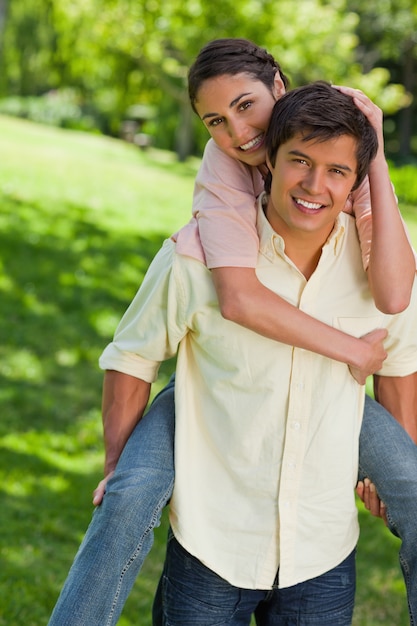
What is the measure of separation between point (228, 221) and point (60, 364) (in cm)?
435

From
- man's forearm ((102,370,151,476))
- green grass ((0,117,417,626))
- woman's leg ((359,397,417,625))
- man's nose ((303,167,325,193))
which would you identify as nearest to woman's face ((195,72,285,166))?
man's nose ((303,167,325,193))

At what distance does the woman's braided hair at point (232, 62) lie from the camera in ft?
8.82

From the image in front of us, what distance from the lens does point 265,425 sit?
95.5 inches

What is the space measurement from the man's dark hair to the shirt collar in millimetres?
137

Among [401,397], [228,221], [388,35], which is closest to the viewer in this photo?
[228,221]

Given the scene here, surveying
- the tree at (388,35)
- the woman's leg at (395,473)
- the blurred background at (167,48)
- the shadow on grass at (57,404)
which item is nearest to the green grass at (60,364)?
the shadow on grass at (57,404)

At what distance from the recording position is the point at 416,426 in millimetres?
2779

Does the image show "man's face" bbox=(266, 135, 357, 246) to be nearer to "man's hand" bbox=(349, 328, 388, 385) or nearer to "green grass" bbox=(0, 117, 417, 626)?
"man's hand" bbox=(349, 328, 388, 385)

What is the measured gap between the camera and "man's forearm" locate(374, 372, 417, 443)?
2719mm

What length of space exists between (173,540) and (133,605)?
65.7 inches

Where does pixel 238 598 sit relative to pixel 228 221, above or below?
below

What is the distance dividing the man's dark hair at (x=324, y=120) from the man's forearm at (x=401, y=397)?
68 cm

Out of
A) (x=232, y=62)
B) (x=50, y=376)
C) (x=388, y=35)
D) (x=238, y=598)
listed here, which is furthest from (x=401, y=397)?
(x=388, y=35)

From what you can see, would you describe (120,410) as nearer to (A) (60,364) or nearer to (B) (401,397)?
(B) (401,397)
